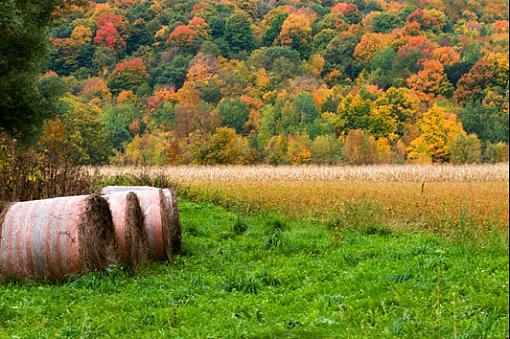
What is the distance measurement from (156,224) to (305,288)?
11.0 ft

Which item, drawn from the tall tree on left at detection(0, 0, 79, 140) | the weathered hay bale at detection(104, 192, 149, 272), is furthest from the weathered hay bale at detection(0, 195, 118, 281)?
the tall tree on left at detection(0, 0, 79, 140)

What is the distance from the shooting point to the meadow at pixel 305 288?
633 centimetres

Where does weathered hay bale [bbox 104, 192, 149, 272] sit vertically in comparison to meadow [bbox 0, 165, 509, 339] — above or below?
above

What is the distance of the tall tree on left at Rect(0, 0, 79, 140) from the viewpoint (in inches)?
719

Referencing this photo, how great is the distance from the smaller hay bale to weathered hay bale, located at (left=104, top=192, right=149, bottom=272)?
264 millimetres

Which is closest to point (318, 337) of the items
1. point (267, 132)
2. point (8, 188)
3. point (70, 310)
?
point (70, 310)

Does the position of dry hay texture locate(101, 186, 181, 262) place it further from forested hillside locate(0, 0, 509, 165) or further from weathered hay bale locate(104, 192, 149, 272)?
forested hillside locate(0, 0, 509, 165)

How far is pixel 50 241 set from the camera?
872 centimetres

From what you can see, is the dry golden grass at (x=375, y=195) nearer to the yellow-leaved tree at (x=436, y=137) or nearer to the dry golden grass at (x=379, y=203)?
the dry golden grass at (x=379, y=203)

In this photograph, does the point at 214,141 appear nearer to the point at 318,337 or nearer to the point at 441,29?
the point at 441,29

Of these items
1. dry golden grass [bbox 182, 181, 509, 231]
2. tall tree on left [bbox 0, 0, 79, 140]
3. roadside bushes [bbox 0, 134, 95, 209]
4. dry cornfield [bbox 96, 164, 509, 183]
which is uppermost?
tall tree on left [bbox 0, 0, 79, 140]

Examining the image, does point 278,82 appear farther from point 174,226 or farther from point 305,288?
point 305,288

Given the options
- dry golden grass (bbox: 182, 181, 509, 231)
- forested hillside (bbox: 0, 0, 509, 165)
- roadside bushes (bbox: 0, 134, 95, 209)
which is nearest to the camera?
roadside bushes (bbox: 0, 134, 95, 209)

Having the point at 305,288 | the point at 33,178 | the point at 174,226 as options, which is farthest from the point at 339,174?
the point at 305,288
